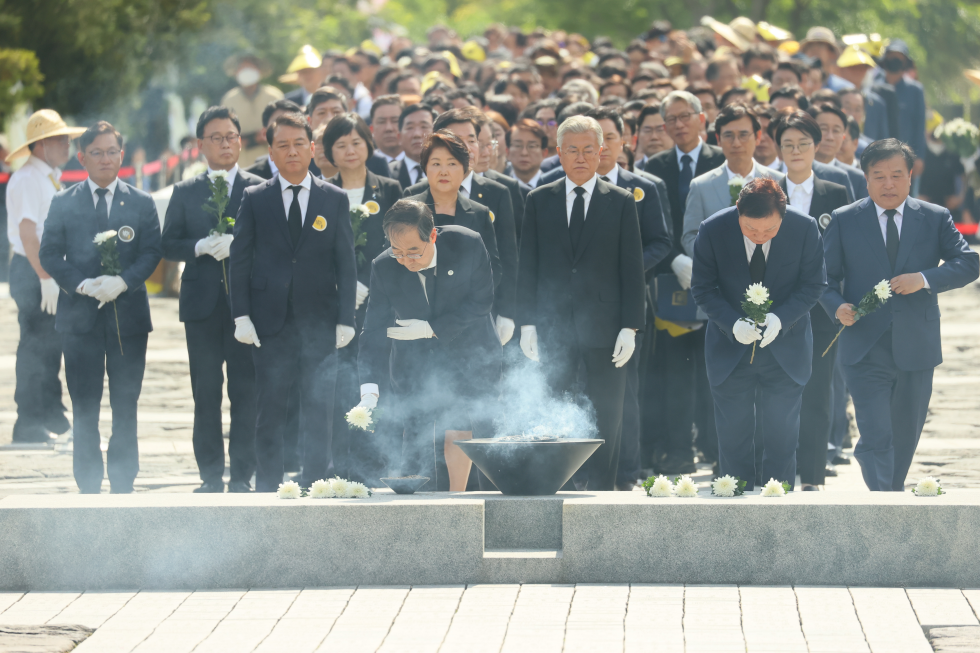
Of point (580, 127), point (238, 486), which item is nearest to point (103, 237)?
point (238, 486)

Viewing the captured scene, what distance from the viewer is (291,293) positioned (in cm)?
805

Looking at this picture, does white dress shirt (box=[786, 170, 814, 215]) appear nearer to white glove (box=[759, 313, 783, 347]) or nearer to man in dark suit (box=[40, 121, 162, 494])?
white glove (box=[759, 313, 783, 347])

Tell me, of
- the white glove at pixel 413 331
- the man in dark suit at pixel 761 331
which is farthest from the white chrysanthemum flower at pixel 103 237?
the man in dark suit at pixel 761 331

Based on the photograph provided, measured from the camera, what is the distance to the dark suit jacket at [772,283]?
747cm

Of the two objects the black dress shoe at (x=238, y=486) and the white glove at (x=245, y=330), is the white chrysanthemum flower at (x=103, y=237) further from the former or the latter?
the black dress shoe at (x=238, y=486)

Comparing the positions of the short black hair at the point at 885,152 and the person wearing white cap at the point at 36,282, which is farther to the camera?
the person wearing white cap at the point at 36,282

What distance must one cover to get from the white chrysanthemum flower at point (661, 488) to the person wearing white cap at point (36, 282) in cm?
503

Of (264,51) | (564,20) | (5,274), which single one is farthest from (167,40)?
(564,20)

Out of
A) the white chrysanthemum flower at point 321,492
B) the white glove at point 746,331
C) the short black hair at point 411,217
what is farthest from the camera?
the white glove at point 746,331

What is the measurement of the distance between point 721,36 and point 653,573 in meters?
14.4

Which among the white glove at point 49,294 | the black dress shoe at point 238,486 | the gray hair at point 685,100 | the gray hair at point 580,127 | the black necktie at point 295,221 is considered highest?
the gray hair at point 685,100

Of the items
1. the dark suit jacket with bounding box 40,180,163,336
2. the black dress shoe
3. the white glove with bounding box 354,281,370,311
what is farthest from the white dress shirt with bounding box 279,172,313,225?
the black dress shoe

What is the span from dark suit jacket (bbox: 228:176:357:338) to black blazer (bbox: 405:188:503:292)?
0.51 m

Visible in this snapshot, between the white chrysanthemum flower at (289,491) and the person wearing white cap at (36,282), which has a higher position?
the person wearing white cap at (36,282)
